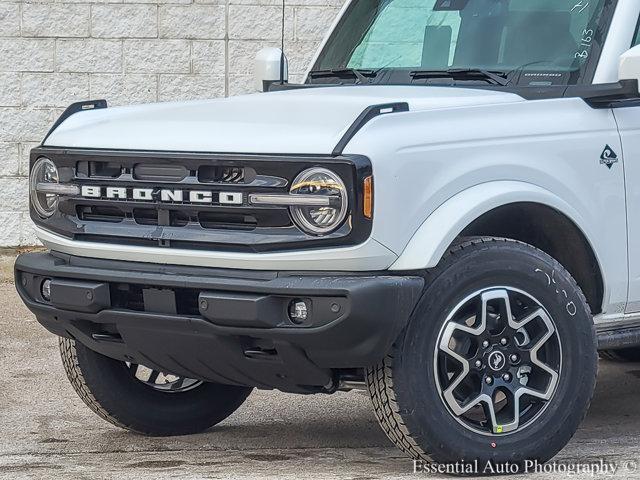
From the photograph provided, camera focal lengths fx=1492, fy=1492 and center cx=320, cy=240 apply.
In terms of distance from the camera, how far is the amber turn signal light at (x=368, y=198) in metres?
4.89

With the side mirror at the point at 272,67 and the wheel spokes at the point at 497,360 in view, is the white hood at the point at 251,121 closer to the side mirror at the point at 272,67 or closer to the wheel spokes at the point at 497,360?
the wheel spokes at the point at 497,360

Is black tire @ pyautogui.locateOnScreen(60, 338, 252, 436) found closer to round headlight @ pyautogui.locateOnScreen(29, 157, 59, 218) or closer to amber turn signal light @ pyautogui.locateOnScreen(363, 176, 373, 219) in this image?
round headlight @ pyautogui.locateOnScreen(29, 157, 59, 218)

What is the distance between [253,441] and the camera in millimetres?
6176

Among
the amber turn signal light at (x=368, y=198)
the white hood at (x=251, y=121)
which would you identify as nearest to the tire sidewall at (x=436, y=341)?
the amber turn signal light at (x=368, y=198)

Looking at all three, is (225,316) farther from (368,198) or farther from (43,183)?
(43,183)

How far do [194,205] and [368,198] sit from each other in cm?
65

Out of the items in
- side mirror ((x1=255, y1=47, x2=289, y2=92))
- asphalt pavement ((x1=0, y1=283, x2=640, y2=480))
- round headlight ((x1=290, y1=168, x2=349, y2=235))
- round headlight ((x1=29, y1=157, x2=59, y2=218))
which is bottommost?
asphalt pavement ((x1=0, y1=283, x2=640, y2=480))

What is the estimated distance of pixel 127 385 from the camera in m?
6.12

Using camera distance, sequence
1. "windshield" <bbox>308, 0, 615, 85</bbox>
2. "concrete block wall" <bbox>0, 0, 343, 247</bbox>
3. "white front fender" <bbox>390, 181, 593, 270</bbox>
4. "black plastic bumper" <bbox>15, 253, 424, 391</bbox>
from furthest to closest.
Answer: "concrete block wall" <bbox>0, 0, 343, 247</bbox>, "windshield" <bbox>308, 0, 615, 85</bbox>, "white front fender" <bbox>390, 181, 593, 270</bbox>, "black plastic bumper" <bbox>15, 253, 424, 391</bbox>

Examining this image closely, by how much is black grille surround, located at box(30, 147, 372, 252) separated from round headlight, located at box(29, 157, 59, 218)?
0.05 m

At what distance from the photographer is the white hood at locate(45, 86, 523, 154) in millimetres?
5055

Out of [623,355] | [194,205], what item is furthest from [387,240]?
[623,355]

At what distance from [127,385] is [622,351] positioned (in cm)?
303

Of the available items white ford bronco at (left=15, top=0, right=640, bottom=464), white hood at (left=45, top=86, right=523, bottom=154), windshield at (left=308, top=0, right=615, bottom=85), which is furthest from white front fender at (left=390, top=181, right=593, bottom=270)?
windshield at (left=308, top=0, right=615, bottom=85)
